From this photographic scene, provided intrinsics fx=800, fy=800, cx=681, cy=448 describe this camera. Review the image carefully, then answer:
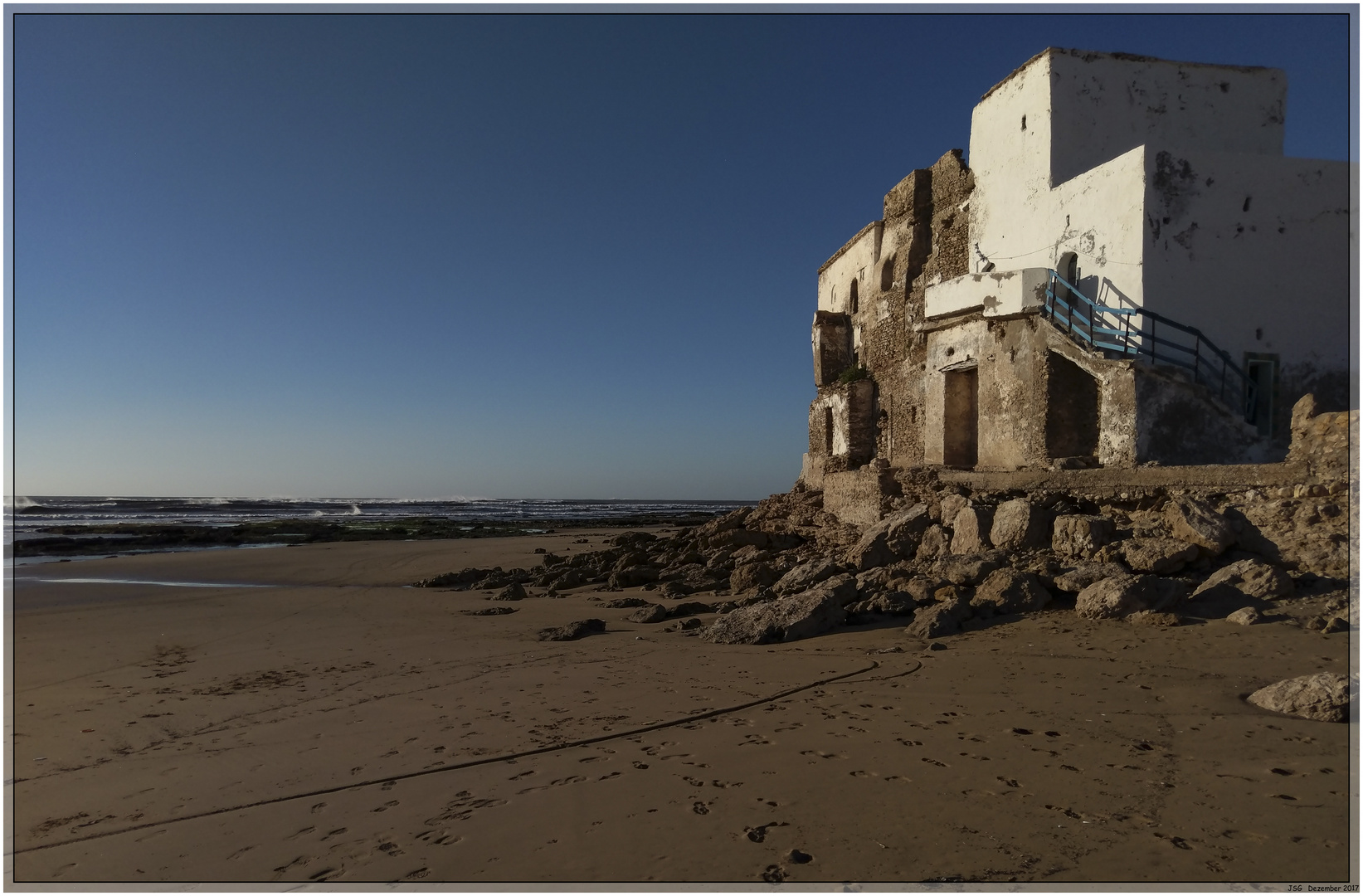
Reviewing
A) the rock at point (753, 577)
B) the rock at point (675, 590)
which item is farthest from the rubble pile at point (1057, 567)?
the rock at point (675, 590)

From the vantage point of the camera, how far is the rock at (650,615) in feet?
27.7

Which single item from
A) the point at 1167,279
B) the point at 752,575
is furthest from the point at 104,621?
the point at 1167,279

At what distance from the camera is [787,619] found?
684 cm

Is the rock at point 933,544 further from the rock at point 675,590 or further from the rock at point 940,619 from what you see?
the rock at point 675,590

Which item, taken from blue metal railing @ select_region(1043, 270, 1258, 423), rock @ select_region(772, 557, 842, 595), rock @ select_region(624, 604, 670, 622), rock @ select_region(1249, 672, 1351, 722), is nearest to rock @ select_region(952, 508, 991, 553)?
rock @ select_region(772, 557, 842, 595)

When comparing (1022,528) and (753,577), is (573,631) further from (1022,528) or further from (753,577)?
(1022,528)

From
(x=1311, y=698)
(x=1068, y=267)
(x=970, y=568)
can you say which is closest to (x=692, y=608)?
(x=970, y=568)

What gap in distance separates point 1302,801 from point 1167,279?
974cm

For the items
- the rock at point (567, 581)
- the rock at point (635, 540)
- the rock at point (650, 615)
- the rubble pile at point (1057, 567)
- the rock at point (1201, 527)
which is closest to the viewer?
the rubble pile at point (1057, 567)

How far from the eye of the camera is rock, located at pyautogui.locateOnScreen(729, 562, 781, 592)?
10094 millimetres

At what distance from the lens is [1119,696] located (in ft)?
15.0

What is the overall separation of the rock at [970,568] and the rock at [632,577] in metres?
5.37

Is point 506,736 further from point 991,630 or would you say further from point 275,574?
point 275,574

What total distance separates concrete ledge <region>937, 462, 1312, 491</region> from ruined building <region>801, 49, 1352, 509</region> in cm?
114
